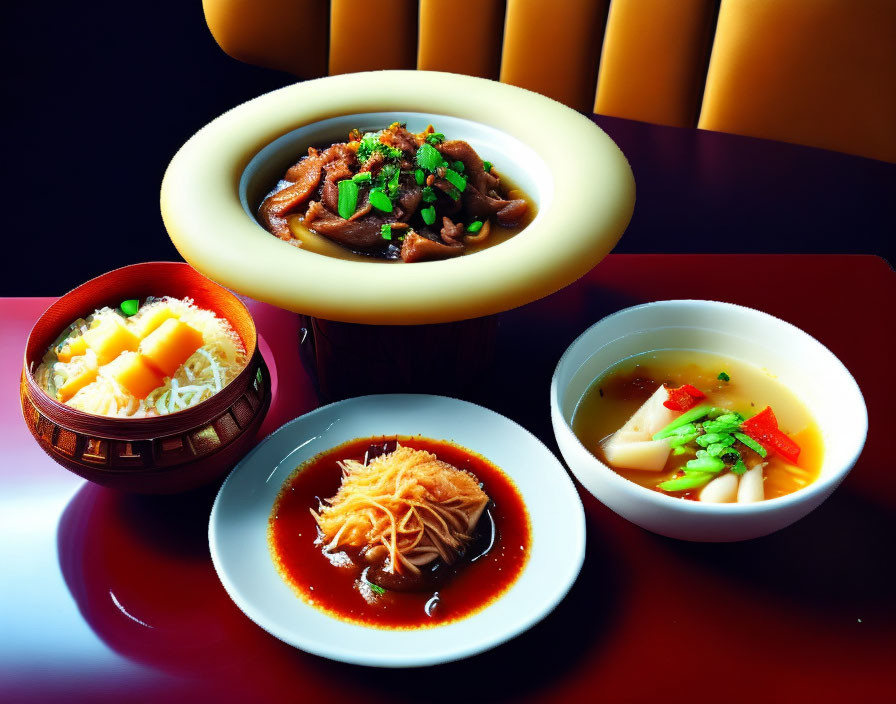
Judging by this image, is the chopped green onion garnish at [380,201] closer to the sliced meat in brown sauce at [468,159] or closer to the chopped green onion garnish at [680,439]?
the sliced meat in brown sauce at [468,159]

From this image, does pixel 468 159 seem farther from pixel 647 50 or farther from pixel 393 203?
pixel 647 50

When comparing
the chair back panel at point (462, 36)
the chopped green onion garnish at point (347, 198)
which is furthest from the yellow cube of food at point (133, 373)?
the chair back panel at point (462, 36)

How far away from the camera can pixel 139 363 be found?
47.1 inches

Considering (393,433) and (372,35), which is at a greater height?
(372,35)

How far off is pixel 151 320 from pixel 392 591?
0.57 meters

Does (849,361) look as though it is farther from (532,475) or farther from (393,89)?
(393,89)

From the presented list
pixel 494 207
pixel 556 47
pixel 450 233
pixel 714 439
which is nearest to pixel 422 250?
pixel 450 233

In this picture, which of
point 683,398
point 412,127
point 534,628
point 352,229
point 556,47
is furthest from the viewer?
point 556,47

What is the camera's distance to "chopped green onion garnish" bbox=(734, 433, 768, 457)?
122cm

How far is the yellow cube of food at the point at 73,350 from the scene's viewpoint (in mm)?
1242

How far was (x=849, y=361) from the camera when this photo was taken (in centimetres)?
157

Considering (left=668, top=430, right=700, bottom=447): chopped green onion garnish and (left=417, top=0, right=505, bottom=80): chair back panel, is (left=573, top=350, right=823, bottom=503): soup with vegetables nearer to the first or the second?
(left=668, top=430, right=700, bottom=447): chopped green onion garnish

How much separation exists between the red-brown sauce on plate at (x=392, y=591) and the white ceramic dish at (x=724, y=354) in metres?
0.13

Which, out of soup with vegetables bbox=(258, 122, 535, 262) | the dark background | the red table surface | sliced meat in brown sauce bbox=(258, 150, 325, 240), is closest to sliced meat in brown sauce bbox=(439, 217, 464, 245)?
soup with vegetables bbox=(258, 122, 535, 262)
